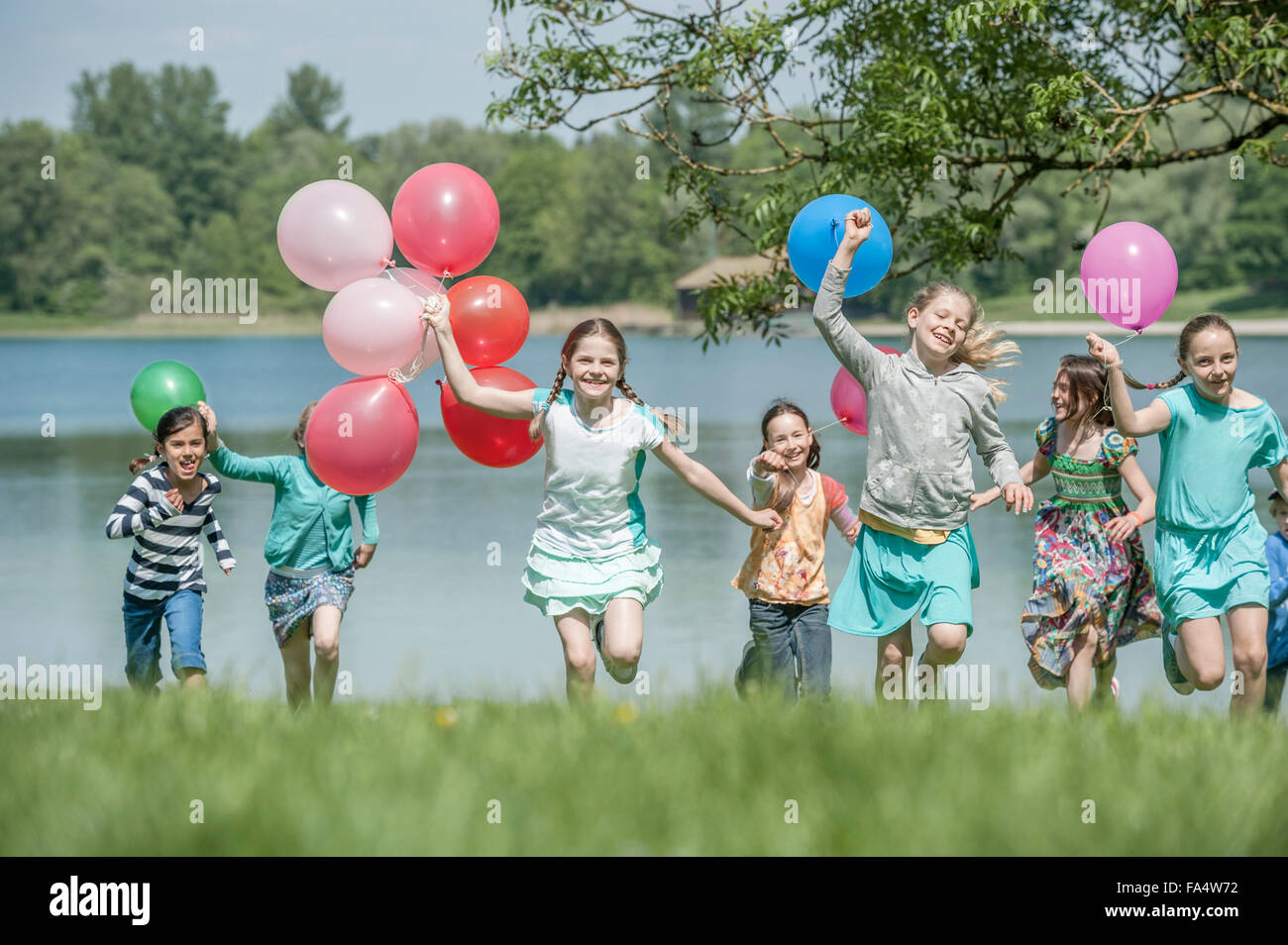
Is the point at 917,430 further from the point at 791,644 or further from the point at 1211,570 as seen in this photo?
the point at 1211,570

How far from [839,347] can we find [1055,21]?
4.92 metres

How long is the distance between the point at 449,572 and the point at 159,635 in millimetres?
6886

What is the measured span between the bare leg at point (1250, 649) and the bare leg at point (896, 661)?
1213 millimetres

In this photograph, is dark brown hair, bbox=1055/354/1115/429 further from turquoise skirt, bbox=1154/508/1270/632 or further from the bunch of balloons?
the bunch of balloons

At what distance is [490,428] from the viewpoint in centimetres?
581

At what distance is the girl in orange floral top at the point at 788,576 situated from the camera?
5777mm

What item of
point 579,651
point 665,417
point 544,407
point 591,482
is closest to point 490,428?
point 544,407

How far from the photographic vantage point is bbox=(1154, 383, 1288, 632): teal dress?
534 centimetres

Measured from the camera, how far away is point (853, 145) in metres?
8.43

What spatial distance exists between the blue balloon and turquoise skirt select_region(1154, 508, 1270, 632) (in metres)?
1.52

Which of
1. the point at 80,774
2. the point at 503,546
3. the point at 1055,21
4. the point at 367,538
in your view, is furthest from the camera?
the point at 503,546
